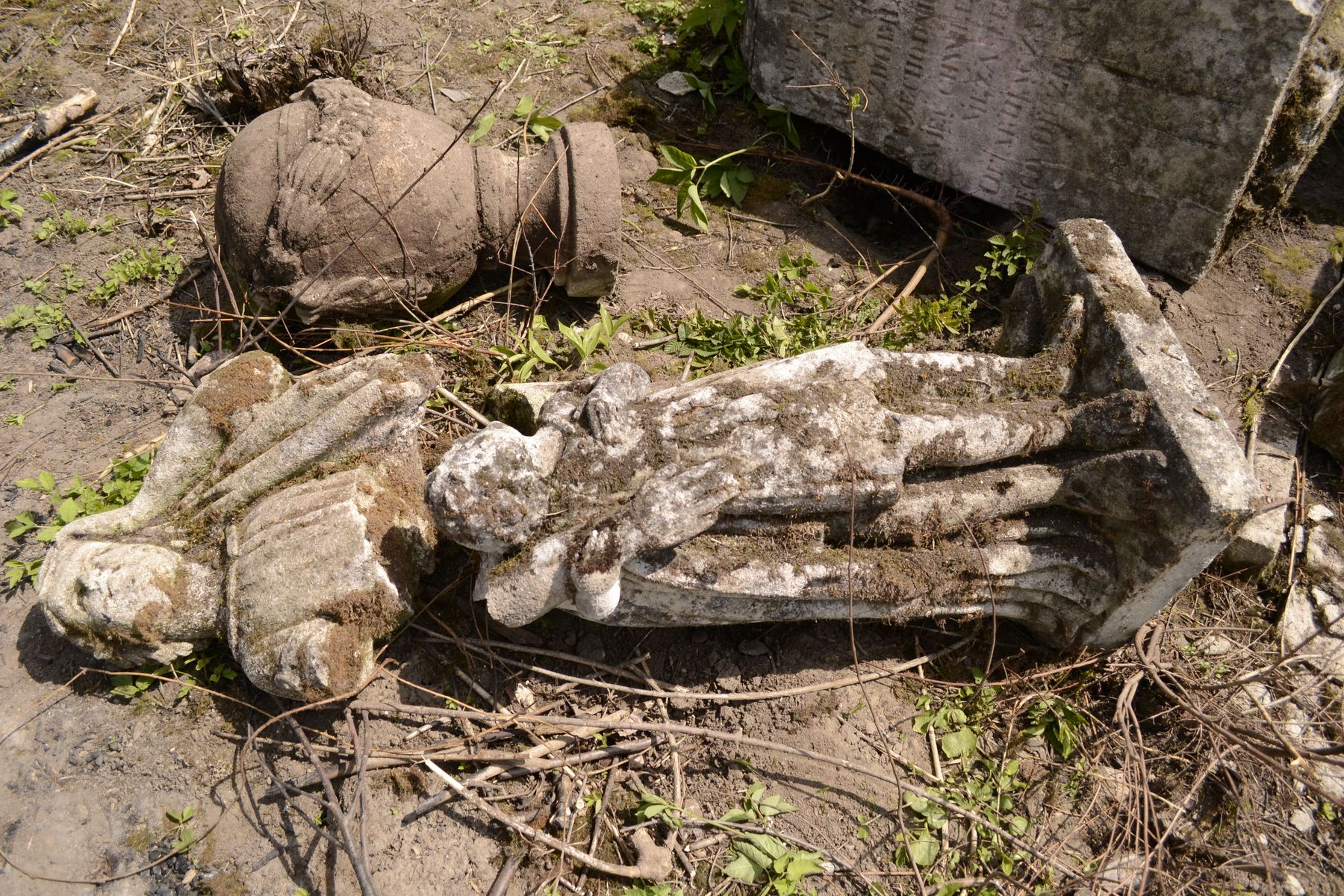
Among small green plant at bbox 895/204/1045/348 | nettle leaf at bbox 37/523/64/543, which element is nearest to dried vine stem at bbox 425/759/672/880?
nettle leaf at bbox 37/523/64/543

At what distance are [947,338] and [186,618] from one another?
333 centimetres

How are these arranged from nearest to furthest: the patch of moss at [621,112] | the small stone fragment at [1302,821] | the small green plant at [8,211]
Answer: the small stone fragment at [1302,821] → the small green plant at [8,211] → the patch of moss at [621,112]

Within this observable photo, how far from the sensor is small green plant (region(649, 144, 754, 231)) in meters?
4.56

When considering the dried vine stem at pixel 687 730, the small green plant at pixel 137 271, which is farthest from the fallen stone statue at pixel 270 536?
the small green plant at pixel 137 271

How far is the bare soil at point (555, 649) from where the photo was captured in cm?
287

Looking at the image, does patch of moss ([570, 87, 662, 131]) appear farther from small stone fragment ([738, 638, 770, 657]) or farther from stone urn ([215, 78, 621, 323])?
small stone fragment ([738, 638, 770, 657])

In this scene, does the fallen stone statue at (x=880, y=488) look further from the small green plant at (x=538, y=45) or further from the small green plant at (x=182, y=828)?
the small green plant at (x=538, y=45)

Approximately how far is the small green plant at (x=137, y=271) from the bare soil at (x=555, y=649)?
54 millimetres

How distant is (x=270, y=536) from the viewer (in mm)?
2930

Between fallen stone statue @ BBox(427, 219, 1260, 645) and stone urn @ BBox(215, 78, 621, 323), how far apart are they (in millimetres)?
1272

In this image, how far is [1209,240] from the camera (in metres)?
4.02

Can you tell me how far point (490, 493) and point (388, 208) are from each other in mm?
1739

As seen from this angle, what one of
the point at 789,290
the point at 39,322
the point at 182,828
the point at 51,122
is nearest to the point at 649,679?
the point at 182,828

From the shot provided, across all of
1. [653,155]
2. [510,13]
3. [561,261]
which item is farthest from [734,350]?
[510,13]
